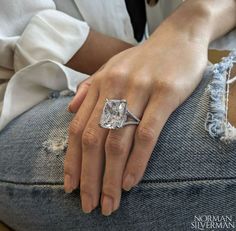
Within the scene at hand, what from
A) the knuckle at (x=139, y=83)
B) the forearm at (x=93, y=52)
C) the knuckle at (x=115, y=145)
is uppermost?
the knuckle at (x=139, y=83)

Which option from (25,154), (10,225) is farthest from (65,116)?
(10,225)

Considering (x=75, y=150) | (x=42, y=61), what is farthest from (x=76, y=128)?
(x=42, y=61)

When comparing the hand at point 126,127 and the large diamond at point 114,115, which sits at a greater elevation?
the large diamond at point 114,115

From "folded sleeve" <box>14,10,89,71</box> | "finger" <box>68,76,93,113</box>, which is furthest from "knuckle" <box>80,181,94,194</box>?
"folded sleeve" <box>14,10,89,71</box>

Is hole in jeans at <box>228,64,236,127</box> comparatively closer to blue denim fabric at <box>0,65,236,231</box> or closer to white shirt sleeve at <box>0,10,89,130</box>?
blue denim fabric at <box>0,65,236,231</box>

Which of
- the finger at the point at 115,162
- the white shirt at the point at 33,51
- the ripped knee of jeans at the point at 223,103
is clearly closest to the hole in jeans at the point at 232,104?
the ripped knee of jeans at the point at 223,103

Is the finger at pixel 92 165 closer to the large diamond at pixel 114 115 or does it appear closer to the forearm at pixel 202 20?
the large diamond at pixel 114 115

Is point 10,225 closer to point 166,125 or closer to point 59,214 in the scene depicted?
point 59,214

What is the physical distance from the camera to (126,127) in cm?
46

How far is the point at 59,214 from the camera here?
1.63ft

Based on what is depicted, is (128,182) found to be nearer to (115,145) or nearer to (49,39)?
(115,145)

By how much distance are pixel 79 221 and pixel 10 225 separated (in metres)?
0.14

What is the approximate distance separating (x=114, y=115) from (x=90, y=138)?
1.5 inches

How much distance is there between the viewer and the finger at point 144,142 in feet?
1.46
